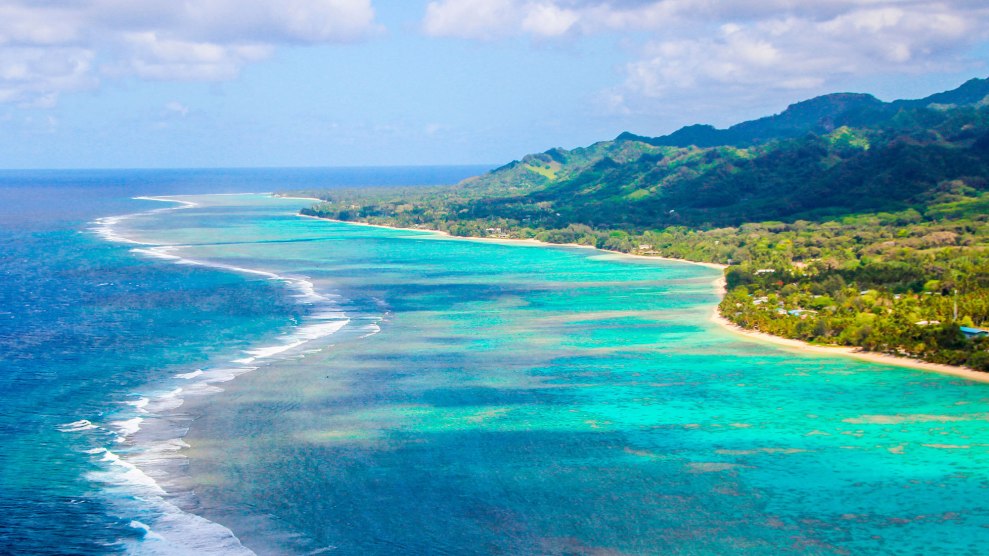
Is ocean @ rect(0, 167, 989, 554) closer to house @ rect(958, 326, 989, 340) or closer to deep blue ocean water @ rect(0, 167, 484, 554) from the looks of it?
deep blue ocean water @ rect(0, 167, 484, 554)

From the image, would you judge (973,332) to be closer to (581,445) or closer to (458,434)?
(581,445)

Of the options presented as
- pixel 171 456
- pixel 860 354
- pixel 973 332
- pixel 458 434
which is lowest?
pixel 171 456

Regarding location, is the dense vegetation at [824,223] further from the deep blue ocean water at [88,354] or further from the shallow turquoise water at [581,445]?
the deep blue ocean water at [88,354]

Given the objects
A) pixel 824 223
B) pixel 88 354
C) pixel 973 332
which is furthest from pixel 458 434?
pixel 824 223

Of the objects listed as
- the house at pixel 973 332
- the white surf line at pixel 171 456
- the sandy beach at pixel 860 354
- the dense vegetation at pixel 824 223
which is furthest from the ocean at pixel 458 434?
the dense vegetation at pixel 824 223

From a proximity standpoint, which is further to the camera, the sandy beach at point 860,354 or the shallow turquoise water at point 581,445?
the sandy beach at point 860,354

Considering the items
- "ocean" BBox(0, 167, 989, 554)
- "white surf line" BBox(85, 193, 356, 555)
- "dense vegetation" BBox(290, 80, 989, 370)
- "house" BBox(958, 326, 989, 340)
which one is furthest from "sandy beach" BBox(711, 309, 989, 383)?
"white surf line" BBox(85, 193, 356, 555)
